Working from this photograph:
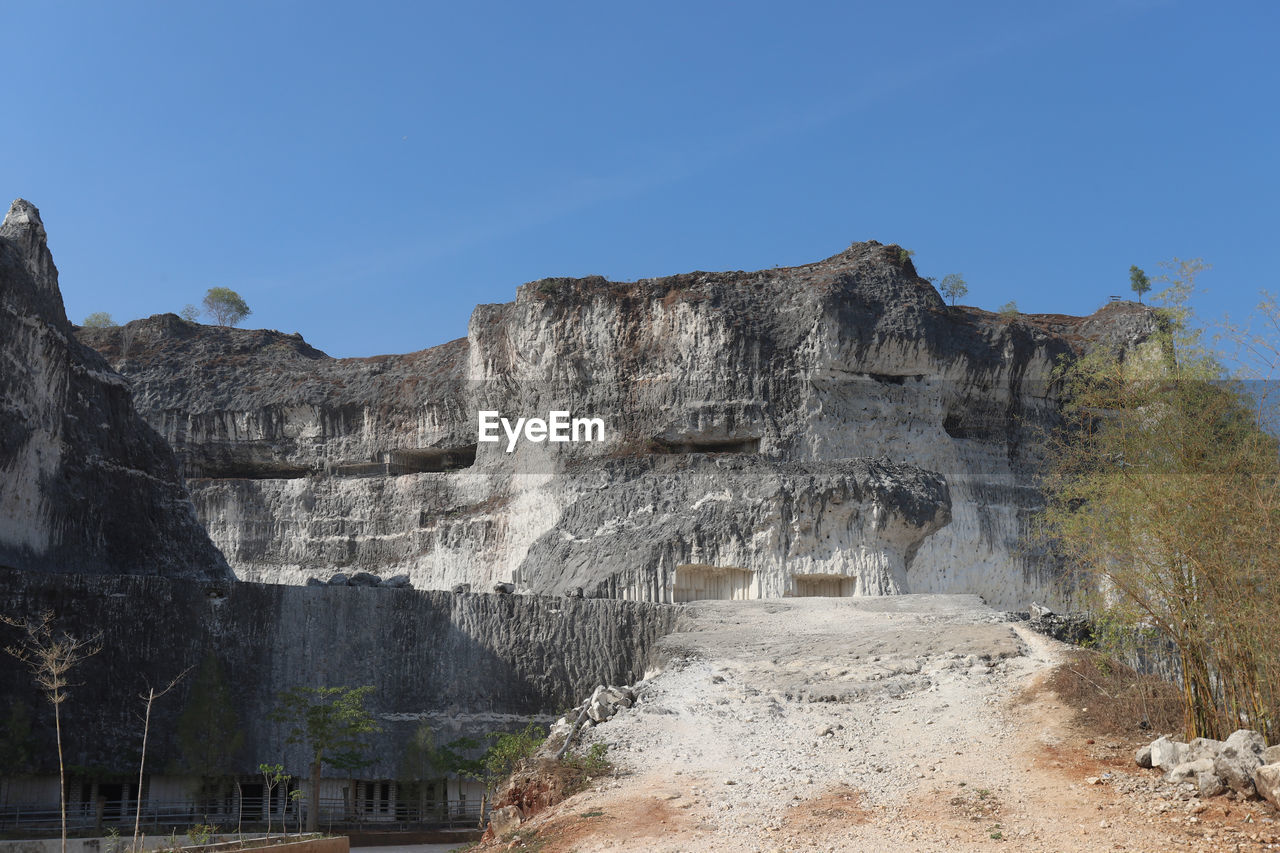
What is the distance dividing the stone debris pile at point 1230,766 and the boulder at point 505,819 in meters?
7.77

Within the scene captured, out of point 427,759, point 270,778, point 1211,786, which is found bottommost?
point 270,778

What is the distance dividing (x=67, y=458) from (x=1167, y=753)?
80.2 ft

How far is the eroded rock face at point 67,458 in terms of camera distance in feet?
89.6

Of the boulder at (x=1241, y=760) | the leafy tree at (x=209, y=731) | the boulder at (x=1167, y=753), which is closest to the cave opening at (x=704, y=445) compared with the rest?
the leafy tree at (x=209, y=731)

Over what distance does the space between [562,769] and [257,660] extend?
36.7 ft

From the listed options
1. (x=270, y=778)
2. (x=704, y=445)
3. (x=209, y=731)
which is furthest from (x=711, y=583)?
(x=209, y=731)

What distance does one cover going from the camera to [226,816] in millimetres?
24031

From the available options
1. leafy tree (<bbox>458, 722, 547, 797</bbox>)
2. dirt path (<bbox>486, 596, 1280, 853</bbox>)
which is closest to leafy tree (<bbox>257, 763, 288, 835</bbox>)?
leafy tree (<bbox>458, 722, 547, 797</bbox>)

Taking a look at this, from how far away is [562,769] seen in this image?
16.5 metres

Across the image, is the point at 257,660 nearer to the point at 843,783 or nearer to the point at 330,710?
the point at 330,710

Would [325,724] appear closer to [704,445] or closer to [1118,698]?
[1118,698]

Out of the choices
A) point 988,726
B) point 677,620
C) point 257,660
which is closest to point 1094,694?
point 988,726

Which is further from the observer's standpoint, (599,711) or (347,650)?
(347,650)

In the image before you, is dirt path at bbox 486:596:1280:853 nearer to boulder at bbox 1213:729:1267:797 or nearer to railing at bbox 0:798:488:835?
boulder at bbox 1213:729:1267:797
